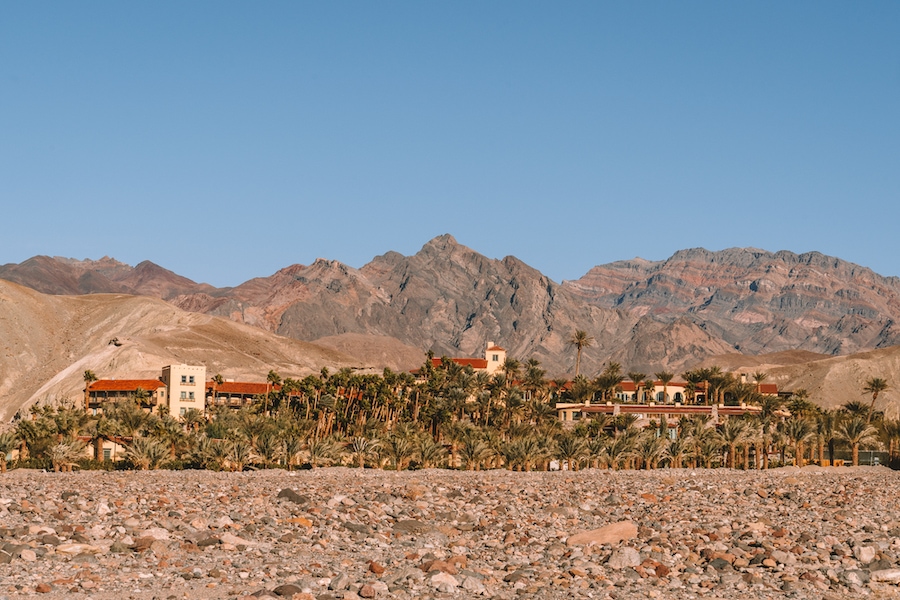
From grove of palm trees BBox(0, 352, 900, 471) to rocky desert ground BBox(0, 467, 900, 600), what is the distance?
1432cm

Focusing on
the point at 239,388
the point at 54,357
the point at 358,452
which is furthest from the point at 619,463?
the point at 54,357

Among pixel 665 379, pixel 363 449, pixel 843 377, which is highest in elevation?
pixel 843 377

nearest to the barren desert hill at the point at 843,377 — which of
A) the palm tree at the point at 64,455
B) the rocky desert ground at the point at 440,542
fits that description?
the palm tree at the point at 64,455

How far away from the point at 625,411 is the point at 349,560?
203ft

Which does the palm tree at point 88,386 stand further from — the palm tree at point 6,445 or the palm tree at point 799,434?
the palm tree at point 799,434

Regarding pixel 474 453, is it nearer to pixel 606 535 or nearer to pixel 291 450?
pixel 291 450

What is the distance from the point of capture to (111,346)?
409 feet

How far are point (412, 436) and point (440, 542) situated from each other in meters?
35.0

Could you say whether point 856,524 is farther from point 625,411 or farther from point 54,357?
point 54,357

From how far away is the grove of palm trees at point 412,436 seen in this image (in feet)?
181

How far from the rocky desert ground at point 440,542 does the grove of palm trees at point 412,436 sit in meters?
14.3

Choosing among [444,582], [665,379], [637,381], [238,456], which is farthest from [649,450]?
[665,379]

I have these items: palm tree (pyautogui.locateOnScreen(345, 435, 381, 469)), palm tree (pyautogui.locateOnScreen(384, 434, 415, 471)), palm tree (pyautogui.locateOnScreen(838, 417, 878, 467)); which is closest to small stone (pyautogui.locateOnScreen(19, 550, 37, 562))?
palm tree (pyautogui.locateOnScreen(384, 434, 415, 471))

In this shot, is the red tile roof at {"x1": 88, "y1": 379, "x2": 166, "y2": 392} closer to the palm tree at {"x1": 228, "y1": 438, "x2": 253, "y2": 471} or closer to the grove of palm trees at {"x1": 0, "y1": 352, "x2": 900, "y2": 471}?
the grove of palm trees at {"x1": 0, "y1": 352, "x2": 900, "y2": 471}
